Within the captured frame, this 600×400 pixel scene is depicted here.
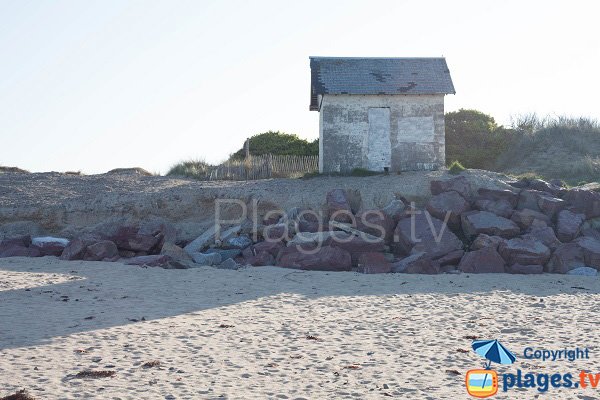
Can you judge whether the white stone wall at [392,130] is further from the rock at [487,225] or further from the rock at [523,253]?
the rock at [523,253]

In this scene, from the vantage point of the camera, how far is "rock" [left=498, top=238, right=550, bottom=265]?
567 inches

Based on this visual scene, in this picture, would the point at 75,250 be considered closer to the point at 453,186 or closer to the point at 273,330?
the point at 273,330

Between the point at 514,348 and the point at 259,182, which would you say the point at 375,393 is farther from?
the point at 259,182

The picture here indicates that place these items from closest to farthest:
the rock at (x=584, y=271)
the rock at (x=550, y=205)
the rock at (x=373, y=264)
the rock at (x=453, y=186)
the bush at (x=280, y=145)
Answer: the rock at (x=373, y=264), the rock at (x=584, y=271), the rock at (x=550, y=205), the rock at (x=453, y=186), the bush at (x=280, y=145)

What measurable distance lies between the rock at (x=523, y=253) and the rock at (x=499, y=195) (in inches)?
96.9

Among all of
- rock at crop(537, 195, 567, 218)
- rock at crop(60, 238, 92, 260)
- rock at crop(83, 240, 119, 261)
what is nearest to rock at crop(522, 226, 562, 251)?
rock at crop(537, 195, 567, 218)

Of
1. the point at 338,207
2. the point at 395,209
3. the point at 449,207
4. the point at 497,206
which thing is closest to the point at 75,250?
the point at 338,207

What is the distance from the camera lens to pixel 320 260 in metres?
14.1

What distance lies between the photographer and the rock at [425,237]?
49.4 feet

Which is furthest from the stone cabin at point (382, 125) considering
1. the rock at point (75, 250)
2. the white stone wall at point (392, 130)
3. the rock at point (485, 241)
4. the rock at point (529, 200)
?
the rock at point (75, 250)

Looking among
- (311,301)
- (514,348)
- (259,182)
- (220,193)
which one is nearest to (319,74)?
(259,182)

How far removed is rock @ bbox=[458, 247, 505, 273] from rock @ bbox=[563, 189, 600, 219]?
3.88m

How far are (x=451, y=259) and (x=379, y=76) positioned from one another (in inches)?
347

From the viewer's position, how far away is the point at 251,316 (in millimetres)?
9453
